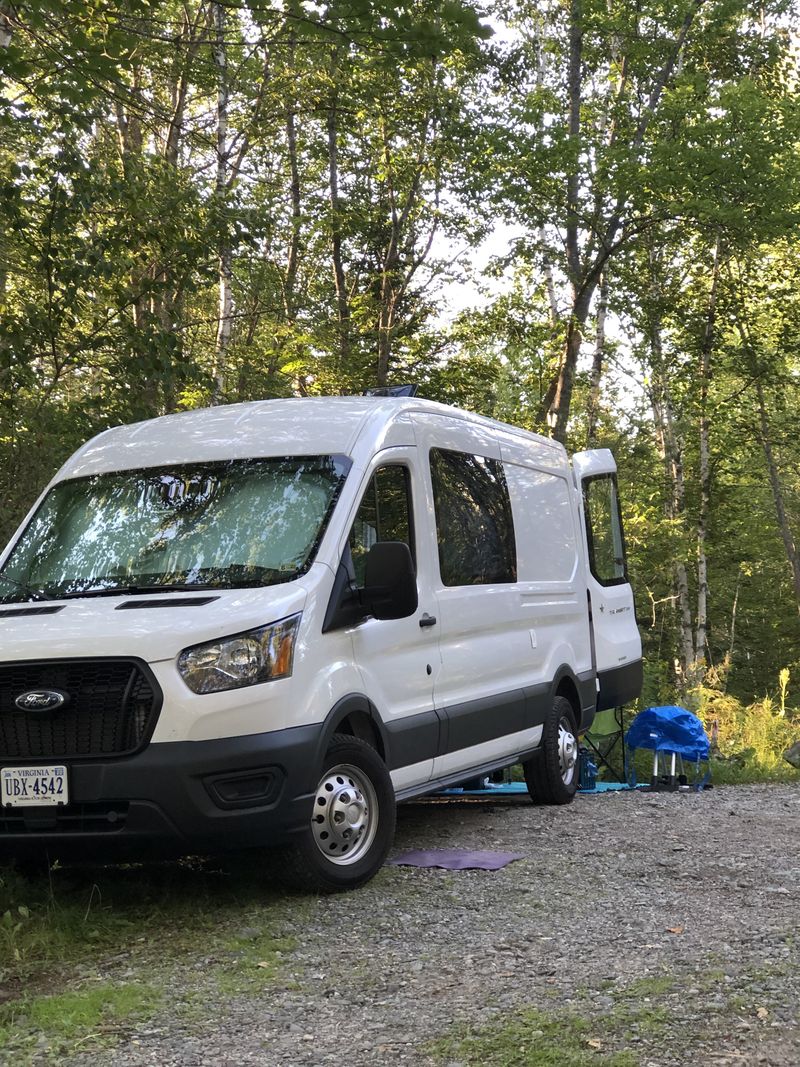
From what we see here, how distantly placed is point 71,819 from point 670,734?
641 centimetres

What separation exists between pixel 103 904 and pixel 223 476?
2.30 m

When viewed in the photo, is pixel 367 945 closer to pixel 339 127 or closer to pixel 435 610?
pixel 435 610

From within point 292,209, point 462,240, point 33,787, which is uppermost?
point 292,209

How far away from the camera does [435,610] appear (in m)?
6.93

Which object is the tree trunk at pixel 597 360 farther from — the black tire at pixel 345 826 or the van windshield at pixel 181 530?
the black tire at pixel 345 826

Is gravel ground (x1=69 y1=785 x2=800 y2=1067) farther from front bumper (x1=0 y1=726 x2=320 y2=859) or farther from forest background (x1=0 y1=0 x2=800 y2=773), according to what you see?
forest background (x1=0 y1=0 x2=800 y2=773)

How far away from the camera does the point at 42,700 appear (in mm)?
5324

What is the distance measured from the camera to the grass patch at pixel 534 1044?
3549 mm

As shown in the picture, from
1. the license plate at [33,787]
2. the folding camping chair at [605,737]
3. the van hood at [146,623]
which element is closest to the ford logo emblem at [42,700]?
the van hood at [146,623]

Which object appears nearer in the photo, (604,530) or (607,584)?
(607,584)

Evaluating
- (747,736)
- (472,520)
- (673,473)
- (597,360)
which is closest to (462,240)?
(597,360)

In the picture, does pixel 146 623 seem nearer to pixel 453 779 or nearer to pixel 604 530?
pixel 453 779

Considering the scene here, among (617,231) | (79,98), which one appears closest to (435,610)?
(79,98)

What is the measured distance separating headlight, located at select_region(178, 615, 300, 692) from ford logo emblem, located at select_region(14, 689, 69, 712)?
0.57 m
